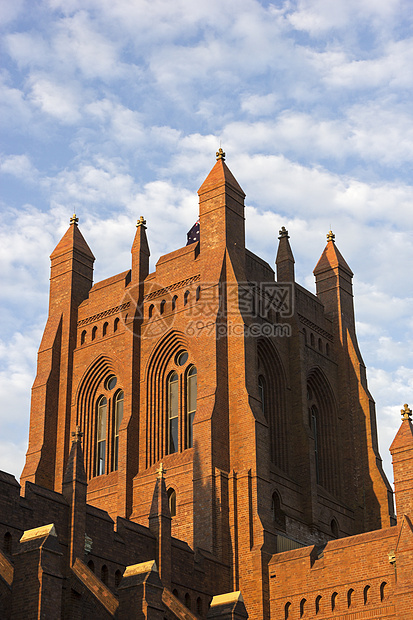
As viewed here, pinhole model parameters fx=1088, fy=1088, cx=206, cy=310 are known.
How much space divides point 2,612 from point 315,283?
29508 mm

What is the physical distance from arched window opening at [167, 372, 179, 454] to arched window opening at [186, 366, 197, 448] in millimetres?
604

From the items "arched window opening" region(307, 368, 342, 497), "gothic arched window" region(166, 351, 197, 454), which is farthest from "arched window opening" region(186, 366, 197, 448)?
"arched window opening" region(307, 368, 342, 497)

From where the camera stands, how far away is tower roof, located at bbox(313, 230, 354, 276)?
175 feet

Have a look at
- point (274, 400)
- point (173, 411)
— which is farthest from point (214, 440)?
point (274, 400)

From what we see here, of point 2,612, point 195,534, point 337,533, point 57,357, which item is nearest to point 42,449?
point 57,357

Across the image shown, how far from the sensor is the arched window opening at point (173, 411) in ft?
149

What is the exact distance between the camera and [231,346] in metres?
44.0

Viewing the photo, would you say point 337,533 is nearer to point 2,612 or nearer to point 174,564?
point 174,564

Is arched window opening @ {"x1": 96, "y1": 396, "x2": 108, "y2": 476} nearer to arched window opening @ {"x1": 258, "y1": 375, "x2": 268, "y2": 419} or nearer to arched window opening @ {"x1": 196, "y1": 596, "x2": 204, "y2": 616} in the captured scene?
arched window opening @ {"x1": 258, "y1": 375, "x2": 268, "y2": 419}

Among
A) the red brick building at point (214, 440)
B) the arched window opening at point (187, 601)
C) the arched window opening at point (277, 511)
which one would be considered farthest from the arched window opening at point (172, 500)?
the arched window opening at point (187, 601)

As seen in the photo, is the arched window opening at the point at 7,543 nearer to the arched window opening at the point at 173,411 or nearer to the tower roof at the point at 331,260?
the arched window opening at the point at 173,411

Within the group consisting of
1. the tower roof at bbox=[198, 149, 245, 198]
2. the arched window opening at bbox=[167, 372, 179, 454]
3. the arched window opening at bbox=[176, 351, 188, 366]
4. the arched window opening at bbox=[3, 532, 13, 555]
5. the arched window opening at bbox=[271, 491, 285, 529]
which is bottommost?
the arched window opening at bbox=[3, 532, 13, 555]

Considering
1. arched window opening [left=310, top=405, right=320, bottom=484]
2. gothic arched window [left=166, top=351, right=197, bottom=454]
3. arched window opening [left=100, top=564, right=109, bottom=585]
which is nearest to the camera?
arched window opening [left=100, top=564, right=109, bottom=585]

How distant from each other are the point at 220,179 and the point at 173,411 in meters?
10.2
